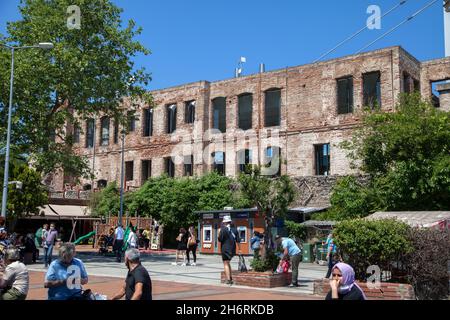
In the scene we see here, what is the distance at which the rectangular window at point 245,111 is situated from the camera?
36.4 m

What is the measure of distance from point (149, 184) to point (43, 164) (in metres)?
12.9

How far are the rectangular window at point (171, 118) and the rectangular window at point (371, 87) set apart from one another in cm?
1471

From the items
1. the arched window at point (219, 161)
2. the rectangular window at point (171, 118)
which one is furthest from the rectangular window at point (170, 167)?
the arched window at point (219, 161)

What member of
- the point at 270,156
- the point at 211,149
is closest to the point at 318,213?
the point at 270,156

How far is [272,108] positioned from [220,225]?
956cm

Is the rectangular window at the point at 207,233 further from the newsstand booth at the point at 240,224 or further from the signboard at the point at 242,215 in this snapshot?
the signboard at the point at 242,215

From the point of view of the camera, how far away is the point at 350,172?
31000 millimetres

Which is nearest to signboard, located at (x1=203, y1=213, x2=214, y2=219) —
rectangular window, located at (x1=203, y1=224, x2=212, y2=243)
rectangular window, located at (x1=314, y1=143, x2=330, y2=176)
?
rectangular window, located at (x1=203, y1=224, x2=212, y2=243)

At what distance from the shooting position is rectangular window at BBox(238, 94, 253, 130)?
36375 millimetres

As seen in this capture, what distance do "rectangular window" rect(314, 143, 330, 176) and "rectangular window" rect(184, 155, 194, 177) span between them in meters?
9.58

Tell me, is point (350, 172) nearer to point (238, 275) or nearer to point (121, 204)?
point (121, 204)

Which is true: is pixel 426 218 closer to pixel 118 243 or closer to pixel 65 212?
pixel 118 243

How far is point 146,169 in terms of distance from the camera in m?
41.6

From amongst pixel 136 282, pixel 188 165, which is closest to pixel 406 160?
pixel 188 165
